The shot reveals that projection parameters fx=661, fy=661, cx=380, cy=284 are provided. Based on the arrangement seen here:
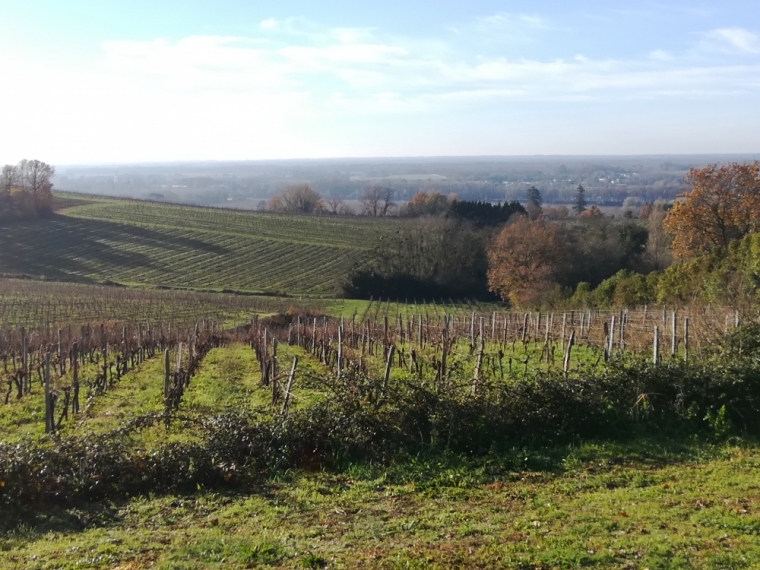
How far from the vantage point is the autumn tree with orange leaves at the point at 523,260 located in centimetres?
5197

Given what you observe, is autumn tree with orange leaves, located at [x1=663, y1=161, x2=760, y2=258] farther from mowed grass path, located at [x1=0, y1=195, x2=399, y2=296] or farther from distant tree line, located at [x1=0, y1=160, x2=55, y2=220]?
distant tree line, located at [x1=0, y1=160, x2=55, y2=220]

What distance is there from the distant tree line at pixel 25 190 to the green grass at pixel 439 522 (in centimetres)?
7339

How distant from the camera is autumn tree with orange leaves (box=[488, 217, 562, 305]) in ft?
171

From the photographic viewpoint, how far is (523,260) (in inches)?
2119

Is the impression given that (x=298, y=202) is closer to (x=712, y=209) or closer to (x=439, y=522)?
(x=712, y=209)

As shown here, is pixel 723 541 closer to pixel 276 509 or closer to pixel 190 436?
pixel 276 509

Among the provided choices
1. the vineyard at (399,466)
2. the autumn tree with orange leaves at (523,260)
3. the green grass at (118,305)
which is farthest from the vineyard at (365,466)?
the autumn tree with orange leaves at (523,260)

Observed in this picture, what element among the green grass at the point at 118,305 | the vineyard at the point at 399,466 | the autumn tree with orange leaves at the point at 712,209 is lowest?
the green grass at the point at 118,305

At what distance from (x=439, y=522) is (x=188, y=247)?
2513 inches

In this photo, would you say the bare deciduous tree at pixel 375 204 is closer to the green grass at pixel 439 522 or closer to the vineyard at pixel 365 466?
the vineyard at pixel 365 466

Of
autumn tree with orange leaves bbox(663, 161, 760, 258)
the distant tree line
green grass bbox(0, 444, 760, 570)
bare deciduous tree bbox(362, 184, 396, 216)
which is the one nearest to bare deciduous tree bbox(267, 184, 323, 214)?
bare deciduous tree bbox(362, 184, 396, 216)

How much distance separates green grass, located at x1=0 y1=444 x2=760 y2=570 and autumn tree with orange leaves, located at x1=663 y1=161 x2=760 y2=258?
35.5 m

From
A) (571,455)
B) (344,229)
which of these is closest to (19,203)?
(344,229)

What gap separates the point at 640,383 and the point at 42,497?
1088 cm
